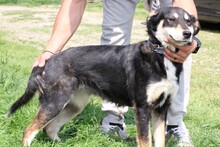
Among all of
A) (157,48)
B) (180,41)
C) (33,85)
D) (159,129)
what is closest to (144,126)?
(159,129)

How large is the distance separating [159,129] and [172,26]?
0.96 metres

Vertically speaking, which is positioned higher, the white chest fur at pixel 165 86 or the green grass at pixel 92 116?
the white chest fur at pixel 165 86

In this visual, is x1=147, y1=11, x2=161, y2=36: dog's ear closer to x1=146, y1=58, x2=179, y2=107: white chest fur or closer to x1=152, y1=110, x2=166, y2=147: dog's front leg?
x1=146, y1=58, x2=179, y2=107: white chest fur

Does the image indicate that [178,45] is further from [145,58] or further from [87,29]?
[87,29]

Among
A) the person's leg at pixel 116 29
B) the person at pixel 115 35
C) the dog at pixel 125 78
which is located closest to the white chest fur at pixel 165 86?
the dog at pixel 125 78

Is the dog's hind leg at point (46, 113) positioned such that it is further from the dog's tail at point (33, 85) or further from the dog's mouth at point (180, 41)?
the dog's mouth at point (180, 41)

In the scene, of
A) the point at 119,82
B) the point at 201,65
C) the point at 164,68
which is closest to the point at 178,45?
the point at 164,68

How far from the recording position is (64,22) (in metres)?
4.52

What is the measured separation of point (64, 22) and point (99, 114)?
120 cm

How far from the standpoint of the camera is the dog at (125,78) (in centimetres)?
393

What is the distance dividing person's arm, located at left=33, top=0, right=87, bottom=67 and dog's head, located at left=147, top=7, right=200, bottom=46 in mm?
852

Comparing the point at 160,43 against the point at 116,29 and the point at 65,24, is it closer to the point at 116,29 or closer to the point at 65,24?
the point at 116,29

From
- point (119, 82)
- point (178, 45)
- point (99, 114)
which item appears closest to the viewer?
point (178, 45)

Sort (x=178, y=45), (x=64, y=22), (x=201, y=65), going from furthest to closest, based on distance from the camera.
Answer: (x=201, y=65) → (x=64, y=22) → (x=178, y=45)
